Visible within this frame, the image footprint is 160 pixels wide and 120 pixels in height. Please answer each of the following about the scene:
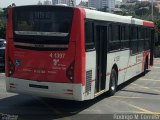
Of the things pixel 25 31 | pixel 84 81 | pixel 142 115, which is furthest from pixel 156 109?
pixel 25 31

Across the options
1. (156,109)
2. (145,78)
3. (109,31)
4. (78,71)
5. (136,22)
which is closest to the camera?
(78,71)

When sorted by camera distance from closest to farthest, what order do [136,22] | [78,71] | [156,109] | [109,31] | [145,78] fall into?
[78,71]
[156,109]
[109,31]
[136,22]
[145,78]

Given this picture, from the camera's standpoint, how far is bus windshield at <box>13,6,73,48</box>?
10.7m

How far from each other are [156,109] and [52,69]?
10.7 ft

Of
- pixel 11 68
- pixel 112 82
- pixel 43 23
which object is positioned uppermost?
pixel 43 23

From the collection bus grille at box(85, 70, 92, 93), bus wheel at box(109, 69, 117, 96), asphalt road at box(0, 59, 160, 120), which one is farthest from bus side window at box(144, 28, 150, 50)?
bus grille at box(85, 70, 92, 93)

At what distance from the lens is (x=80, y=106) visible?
11.9 m

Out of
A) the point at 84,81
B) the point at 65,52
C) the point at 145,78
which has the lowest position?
the point at 145,78

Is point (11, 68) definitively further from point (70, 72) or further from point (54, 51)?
point (70, 72)

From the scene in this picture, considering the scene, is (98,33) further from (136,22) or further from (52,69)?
(136,22)

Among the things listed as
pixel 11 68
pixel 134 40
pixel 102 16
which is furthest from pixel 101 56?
pixel 134 40

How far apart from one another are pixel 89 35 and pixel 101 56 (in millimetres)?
1477

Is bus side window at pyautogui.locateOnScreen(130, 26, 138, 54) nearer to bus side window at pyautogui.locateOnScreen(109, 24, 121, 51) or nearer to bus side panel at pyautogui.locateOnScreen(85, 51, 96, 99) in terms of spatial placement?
bus side window at pyautogui.locateOnScreen(109, 24, 121, 51)

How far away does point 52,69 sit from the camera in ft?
35.0
